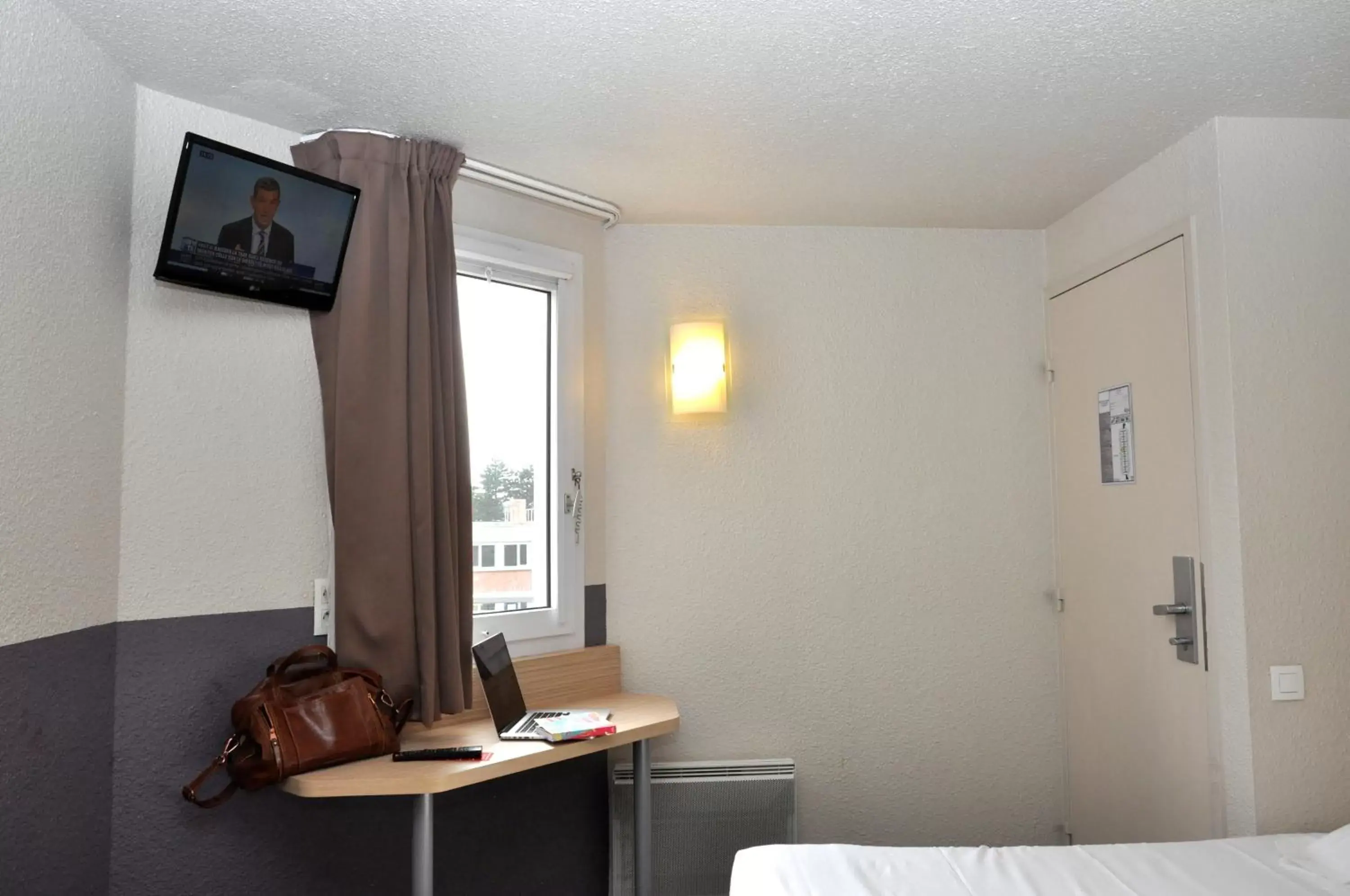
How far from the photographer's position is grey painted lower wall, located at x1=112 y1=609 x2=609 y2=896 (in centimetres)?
218

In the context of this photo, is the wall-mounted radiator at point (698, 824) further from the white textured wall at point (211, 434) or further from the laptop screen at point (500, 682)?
the white textured wall at point (211, 434)

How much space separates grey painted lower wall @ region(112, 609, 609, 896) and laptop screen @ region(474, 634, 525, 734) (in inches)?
12.1

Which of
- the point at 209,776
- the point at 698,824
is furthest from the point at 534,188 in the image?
the point at 698,824

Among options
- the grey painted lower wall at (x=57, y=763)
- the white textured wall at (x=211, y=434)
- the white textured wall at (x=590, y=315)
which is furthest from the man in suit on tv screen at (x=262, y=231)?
the grey painted lower wall at (x=57, y=763)

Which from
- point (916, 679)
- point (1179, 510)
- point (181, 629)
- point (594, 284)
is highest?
point (594, 284)

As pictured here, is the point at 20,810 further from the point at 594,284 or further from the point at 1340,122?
the point at 1340,122

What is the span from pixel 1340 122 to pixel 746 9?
1.79m

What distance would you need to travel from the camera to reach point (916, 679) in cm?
335

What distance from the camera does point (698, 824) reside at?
301 centimetres

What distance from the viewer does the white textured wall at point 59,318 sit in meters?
1.84

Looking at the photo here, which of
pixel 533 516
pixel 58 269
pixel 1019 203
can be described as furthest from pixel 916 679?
pixel 58 269

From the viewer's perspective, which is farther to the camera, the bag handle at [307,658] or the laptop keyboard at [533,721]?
the laptop keyboard at [533,721]

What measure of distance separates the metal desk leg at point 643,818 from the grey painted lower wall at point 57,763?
1348 mm

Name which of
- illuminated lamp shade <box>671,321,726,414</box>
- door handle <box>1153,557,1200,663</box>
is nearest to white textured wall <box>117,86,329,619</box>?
illuminated lamp shade <box>671,321,726,414</box>
